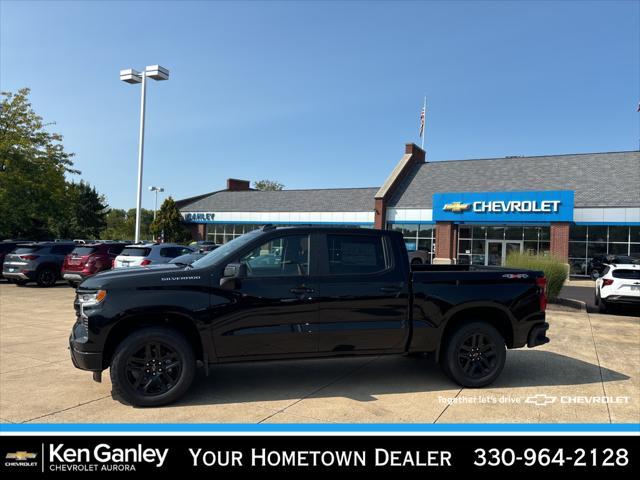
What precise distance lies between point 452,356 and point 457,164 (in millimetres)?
35212

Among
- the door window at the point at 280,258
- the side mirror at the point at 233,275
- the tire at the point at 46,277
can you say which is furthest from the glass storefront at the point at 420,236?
Result: the side mirror at the point at 233,275

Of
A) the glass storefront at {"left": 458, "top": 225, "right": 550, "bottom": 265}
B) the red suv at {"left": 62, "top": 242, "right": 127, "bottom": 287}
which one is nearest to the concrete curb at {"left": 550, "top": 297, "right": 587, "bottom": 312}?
the red suv at {"left": 62, "top": 242, "right": 127, "bottom": 287}

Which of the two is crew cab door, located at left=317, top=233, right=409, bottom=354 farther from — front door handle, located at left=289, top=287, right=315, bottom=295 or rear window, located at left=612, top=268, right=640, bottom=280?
rear window, located at left=612, top=268, right=640, bottom=280

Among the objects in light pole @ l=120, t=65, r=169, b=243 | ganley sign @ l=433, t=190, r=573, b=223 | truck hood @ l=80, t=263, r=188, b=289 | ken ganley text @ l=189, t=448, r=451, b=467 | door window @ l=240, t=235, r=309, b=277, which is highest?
light pole @ l=120, t=65, r=169, b=243

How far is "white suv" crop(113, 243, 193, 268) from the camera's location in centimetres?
1492

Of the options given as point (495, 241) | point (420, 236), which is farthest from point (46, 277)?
point (495, 241)

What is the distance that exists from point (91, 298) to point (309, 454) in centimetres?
305

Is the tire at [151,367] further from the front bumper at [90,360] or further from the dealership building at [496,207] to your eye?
the dealership building at [496,207]

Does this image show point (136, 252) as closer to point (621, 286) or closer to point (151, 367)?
point (151, 367)

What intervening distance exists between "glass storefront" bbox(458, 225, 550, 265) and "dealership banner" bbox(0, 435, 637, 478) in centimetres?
2886

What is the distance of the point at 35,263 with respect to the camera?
1712 centimetres

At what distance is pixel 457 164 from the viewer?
1524 inches

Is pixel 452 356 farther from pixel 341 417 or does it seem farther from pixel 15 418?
pixel 15 418

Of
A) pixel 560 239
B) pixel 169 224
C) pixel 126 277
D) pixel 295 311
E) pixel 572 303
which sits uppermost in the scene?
pixel 169 224
